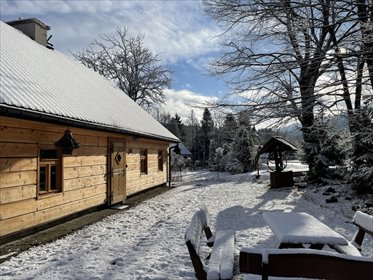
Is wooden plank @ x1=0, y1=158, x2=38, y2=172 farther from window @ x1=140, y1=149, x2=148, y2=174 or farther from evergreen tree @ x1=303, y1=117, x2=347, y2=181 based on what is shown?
evergreen tree @ x1=303, y1=117, x2=347, y2=181

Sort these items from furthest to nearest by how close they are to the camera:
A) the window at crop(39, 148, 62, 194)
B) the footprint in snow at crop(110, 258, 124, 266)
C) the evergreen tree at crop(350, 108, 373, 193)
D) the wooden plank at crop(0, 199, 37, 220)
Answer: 1. the evergreen tree at crop(350, 108, 373, 193)
2. the window at crop(39, 148, 62, 194)
3. the wooden plank at crop(0, 199, 37, 220)
4. the footprint in snow at crop(110, 258, 124, 266)

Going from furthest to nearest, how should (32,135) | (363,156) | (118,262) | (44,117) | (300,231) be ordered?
(363,156) < (32,135) < (44,117) < (118,262) < (300,231)

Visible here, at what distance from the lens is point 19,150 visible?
6.77m

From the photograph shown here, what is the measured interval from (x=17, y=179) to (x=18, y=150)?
1.84 feet

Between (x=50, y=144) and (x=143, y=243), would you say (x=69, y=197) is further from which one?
(x=143, y=243)

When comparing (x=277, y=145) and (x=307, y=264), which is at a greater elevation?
(x=277, y=145)

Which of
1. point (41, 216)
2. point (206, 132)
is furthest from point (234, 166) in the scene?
point (206, 132)

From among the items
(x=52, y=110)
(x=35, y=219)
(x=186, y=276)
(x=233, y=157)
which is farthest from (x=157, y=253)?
(x=233, y=157)

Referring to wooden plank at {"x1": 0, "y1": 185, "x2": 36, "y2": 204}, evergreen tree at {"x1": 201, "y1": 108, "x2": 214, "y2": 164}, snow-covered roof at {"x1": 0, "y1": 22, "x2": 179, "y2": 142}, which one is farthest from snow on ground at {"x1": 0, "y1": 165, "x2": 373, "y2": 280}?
evergreen tree at {"x1": 201, "y1": 108, "x2": 214, "y2": 164}

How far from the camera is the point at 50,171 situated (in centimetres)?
797

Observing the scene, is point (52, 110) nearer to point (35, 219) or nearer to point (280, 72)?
point (35, 219)

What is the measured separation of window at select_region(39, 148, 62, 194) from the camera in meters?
7.70

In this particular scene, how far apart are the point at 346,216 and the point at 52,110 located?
7758 mm

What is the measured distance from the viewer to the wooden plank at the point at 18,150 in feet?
20.9
